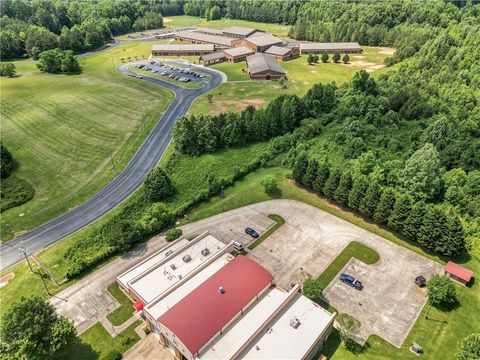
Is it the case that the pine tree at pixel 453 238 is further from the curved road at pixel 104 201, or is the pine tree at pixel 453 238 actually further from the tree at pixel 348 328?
the curved road at pixel 104 201

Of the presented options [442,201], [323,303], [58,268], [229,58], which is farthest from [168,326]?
[229,58]

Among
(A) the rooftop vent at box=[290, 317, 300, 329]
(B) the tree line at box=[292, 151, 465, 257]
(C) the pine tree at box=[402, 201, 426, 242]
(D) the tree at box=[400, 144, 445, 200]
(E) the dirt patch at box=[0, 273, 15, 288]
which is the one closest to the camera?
(A) the rooftop vent at box=[290, 317, 300, 329]

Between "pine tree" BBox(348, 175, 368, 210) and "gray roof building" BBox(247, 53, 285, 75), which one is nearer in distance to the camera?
"pine tree" BBox(348, 175, 368, 210)

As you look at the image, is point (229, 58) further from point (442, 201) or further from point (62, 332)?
point (62, 332)

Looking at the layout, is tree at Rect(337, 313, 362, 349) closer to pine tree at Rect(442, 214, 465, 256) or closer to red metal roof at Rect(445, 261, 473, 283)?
red metal roof at Rect(445, 261, 473, 283)

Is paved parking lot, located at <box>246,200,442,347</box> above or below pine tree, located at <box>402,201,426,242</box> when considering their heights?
below

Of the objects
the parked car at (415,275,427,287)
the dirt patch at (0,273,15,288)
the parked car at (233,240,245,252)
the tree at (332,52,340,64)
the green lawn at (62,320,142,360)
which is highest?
the tree at (332,52,340,64)

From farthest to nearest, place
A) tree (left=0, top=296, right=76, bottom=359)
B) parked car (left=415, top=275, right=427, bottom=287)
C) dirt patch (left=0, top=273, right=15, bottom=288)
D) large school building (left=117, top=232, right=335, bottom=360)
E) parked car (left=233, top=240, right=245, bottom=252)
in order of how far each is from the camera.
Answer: parked car (left=233, top=240, right=245, bottom=252) < dirt patch (left=0, top=273, right=15, bottom=288) < parked car (left=415, top=275, right=427, bottom=287) < large school building (left=117, top=232, right=335, bottom=360) < tree (left=0, top=296, right=76, bottom=359)

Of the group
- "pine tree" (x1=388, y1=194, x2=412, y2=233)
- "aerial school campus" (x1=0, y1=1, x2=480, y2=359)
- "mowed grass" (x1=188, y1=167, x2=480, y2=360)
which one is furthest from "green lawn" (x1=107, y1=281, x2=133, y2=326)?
"pine tree" (x1=388, y1=194, x2=412, y2=233)
